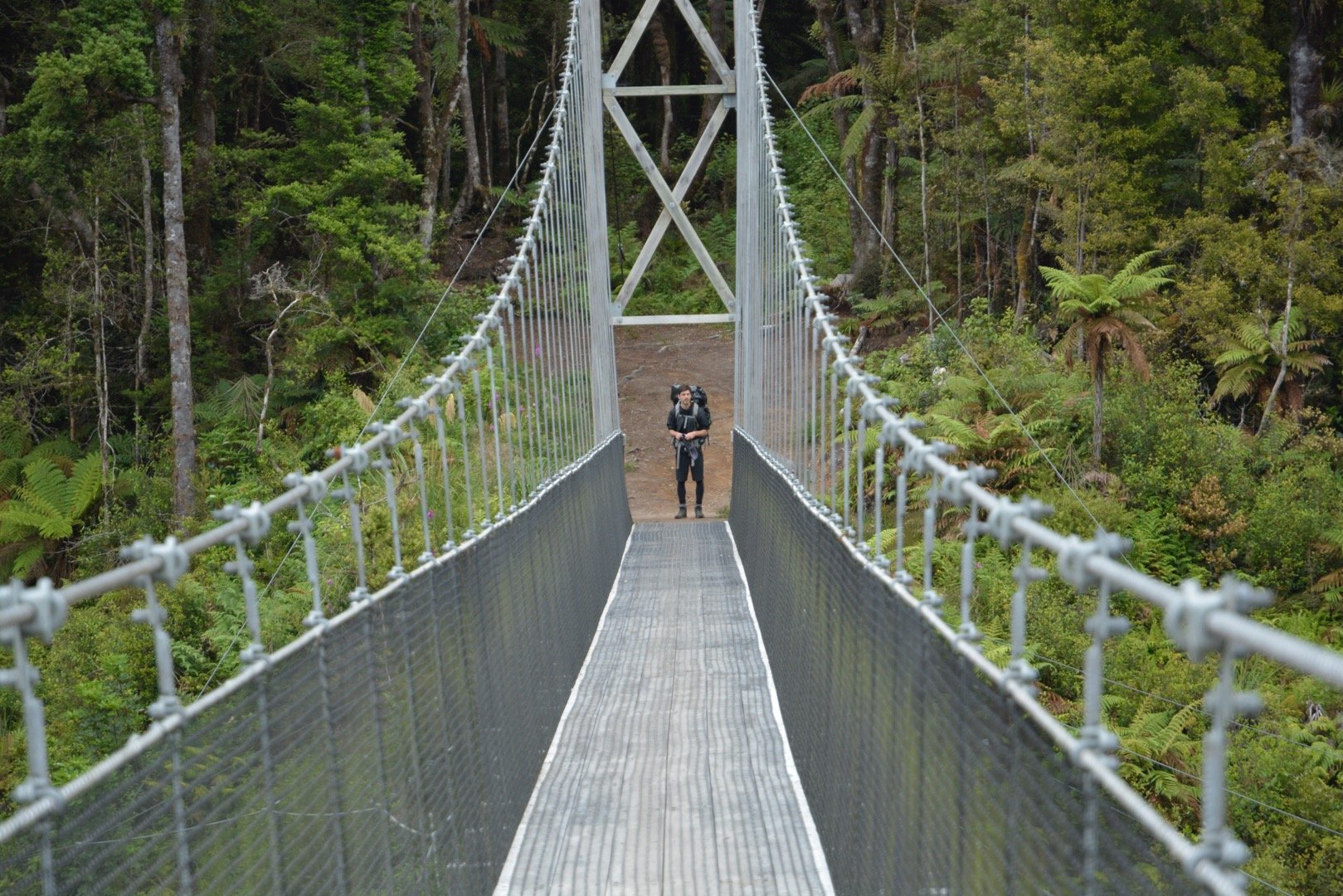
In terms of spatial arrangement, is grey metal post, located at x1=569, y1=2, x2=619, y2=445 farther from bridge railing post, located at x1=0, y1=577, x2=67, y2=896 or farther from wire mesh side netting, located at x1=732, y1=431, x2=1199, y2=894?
bridge railing post, located at x1=0, y1=577, x2=67, y2=896

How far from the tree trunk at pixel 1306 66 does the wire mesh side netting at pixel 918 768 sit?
9.79 metres

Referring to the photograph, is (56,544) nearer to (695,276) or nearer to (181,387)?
(181,387)

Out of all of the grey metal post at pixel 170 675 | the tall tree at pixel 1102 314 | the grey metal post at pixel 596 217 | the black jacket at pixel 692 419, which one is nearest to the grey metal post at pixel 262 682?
the grey metal post at pixel 170 675

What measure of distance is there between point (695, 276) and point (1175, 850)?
22.4 metres

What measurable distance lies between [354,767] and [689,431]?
368 inches

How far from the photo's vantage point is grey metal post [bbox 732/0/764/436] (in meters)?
9.41

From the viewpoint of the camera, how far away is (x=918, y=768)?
2.48 m

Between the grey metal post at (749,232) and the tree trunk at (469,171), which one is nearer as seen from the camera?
the grey metal post at (749,232)

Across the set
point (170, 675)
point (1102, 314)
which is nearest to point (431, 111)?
point (1102, 314)

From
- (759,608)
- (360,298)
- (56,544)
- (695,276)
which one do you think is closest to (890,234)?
(695,276)

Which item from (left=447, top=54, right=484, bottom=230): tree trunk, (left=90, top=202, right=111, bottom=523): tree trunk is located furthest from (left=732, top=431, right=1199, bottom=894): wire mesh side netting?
(left=447, top=54, right=484, bottom=230): tree trunk

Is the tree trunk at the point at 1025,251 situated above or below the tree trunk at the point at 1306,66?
below

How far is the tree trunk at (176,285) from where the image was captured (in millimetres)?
13625

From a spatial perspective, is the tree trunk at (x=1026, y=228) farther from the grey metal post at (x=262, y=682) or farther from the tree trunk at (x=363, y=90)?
the grey metal post at (x=262, y=682)
